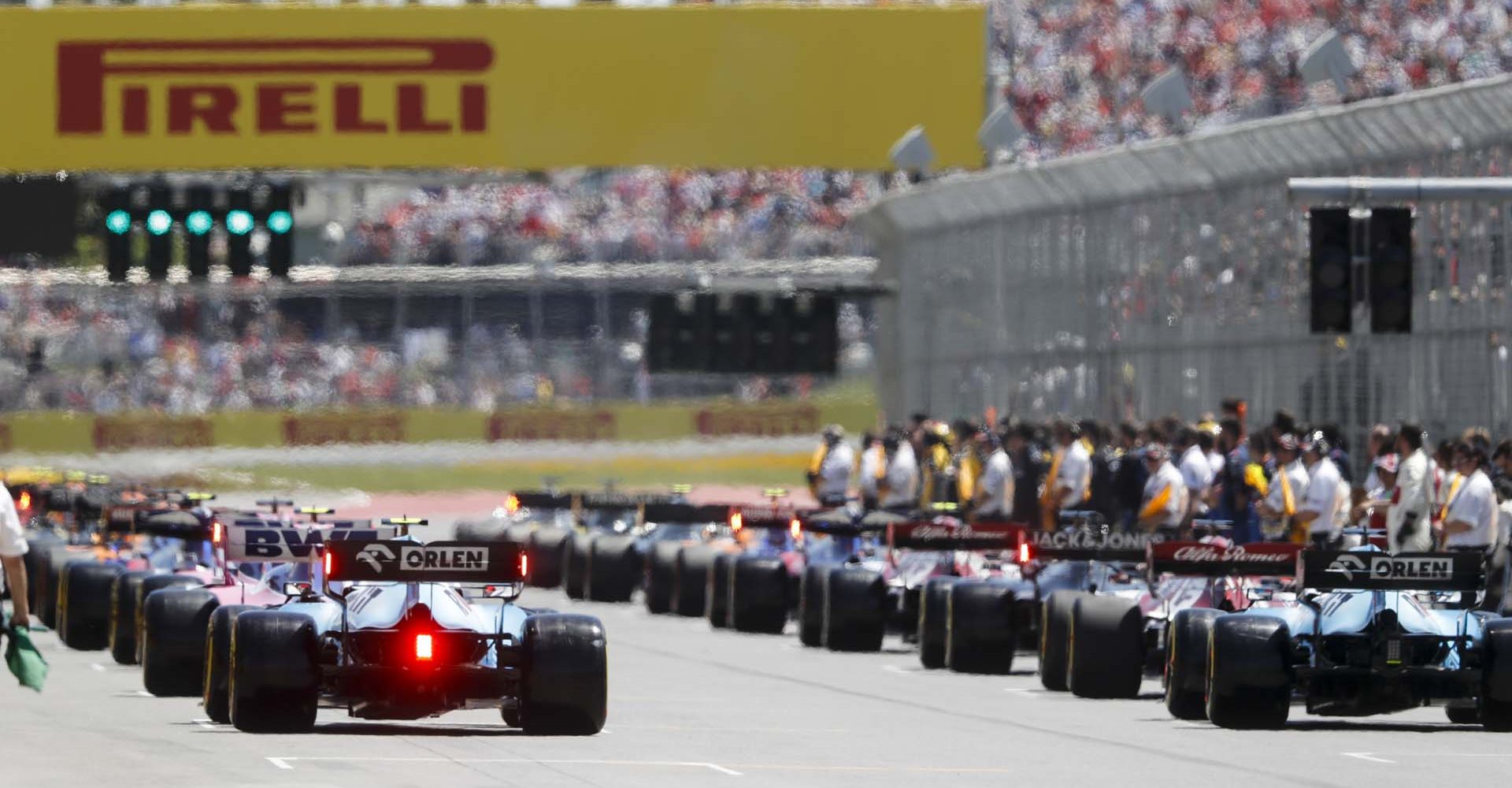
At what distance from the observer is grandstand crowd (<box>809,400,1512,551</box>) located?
19750 mm

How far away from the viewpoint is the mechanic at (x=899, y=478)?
2853 centimetres

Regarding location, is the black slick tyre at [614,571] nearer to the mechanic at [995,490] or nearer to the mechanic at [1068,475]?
the mechanic at [995,490]

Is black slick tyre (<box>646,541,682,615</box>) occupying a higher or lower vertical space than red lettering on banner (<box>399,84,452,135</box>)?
lower

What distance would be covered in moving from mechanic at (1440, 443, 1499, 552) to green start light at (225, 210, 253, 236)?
56.5 feet

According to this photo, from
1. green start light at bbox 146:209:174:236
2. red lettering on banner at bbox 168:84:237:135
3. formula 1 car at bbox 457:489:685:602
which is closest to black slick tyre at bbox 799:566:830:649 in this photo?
formula 1 car at bbox 457:489:685:602

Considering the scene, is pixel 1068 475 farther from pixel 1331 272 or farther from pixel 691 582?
pixel 1331 272

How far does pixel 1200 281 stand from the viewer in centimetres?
3047

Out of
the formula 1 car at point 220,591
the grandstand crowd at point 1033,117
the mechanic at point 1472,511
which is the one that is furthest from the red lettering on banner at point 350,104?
the mechanic at point 1472,511

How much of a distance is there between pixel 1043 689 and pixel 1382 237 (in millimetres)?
3983

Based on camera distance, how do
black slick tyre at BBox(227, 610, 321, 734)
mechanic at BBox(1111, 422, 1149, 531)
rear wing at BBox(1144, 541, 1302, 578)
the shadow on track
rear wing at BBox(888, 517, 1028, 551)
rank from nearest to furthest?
black slick tyre at BBox(227, 610, 321, 734)
the shadow on track
rear wing at BBox(1144, 541, 1302, 578)
rear wing at BBox(888, 517, 1028, 551)
mechanic at BBox(1111, 422, 1149, 531)

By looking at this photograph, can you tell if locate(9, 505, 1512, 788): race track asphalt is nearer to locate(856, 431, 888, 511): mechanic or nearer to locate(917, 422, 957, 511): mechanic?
locate(917, 422, 957, 511): mechanic

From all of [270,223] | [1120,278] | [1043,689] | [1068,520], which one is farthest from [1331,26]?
Result: [1043,689]

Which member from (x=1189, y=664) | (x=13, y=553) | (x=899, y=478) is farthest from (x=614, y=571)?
(x=13, y=553)

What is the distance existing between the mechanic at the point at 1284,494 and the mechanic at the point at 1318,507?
0.06 meters
